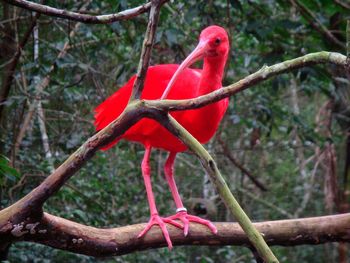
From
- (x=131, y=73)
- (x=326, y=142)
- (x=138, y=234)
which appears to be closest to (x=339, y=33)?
(x=326, y=142)

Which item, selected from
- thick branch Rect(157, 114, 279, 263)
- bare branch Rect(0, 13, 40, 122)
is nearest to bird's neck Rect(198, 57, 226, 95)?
thick branch Rect(157, 114, 279, 263)

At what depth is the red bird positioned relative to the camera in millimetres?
3031

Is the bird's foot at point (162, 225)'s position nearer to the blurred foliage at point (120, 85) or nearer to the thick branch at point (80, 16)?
the thick branch at point (80, 16)

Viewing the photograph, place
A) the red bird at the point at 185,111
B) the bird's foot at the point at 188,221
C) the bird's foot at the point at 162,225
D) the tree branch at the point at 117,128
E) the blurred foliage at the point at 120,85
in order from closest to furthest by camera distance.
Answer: the tree branch at the point at 117,128 < the bird's foot at the point at 162,225 < the bird's foot at the point at 188,221 < the red bird at the point at 185,111 < the blurred foliage at the point at 120,85

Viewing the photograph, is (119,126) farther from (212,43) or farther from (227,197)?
(212,43)

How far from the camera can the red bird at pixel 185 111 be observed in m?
3.03

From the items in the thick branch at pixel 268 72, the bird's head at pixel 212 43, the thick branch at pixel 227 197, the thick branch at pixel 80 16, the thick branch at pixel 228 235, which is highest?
the bird's head at pixel 212 43

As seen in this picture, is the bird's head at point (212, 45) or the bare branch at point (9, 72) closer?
the bird's head at point (212, 45)

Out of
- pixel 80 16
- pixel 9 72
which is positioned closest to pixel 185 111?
pixel 80 16

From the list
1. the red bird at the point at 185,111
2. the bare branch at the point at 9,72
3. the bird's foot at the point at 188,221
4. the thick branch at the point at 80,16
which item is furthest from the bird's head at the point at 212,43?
the bare branch at the point at 9,72

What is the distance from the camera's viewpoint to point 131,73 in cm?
511

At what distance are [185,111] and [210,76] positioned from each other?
0.67 ft

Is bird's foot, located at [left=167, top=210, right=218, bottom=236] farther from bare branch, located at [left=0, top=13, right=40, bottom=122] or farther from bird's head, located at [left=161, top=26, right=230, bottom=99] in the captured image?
Result: bare branch, located at [left=0, top=13, right=40, bottom=122]

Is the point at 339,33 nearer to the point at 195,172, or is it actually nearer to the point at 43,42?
the point at 43,42
